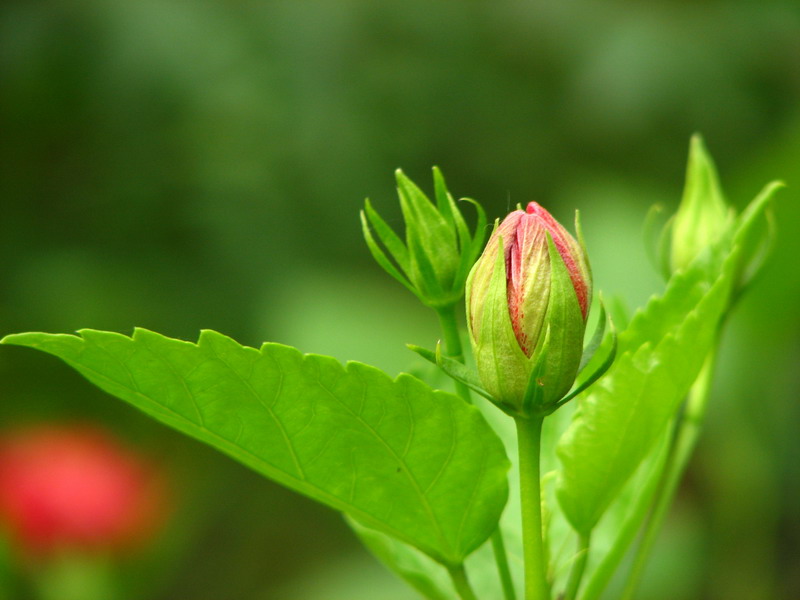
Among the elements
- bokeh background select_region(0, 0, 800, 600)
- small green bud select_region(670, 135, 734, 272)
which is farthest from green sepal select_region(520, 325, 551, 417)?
bokeh background select_region(0, 0, 800, 600)

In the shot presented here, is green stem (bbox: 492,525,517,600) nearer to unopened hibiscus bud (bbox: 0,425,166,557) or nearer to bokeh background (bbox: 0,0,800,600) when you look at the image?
unopened hibiscus bud (bbox: 0,425,166,557)

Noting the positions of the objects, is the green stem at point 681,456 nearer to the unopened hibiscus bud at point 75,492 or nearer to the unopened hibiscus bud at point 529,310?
the unopened hibiscus bud at point 529,310

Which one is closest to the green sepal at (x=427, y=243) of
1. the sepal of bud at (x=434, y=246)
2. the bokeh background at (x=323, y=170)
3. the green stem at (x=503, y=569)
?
the sepal of bud at (x=434, y=246)

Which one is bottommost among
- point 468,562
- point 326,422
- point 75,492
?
point 75,492

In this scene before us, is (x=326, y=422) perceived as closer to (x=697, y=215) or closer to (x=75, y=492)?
(x=697, y=215)

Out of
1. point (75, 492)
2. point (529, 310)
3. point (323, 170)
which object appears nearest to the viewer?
point (529, 310)

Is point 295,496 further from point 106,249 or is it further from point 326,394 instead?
point 326,394

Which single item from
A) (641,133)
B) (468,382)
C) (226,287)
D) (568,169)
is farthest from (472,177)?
(468,382)

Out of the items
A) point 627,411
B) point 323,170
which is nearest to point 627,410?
point 627,411
